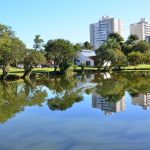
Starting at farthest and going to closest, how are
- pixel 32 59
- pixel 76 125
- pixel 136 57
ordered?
pixel 136 57 → pixel 32 59 → pixel 76 125

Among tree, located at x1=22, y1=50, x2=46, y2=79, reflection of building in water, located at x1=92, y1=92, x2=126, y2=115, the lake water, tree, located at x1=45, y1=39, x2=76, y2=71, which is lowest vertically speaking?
the lake water

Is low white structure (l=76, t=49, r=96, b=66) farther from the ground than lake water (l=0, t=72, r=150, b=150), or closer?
farther from the ground

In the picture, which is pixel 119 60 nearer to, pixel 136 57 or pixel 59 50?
pixel 136 57

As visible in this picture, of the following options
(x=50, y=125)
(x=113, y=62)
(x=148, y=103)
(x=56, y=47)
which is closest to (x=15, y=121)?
(x=50, y=125)

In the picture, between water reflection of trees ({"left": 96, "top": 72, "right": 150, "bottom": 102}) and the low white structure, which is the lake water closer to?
water reflection of trees ({"left": 96, "top": 72, "right": 150, "bottom": 102})

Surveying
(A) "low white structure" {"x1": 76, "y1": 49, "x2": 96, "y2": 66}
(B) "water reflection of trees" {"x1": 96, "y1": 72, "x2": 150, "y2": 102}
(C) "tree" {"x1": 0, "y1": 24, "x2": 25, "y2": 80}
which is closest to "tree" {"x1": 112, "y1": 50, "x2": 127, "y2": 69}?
(A) "low white structure" {"x1": 76, "y1": 49, "x2": 96, "y2": 66}

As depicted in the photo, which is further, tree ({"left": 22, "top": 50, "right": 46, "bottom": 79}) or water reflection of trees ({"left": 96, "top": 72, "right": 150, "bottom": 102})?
tree ({"left": 22, "top": 50, "right": 46, "bottom": 79})

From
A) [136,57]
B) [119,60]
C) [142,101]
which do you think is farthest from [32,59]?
[136,57]

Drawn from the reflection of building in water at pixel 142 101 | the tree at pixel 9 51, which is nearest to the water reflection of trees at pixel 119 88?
the reflection of building in water at pixel 142 101

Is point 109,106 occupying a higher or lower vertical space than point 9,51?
lower

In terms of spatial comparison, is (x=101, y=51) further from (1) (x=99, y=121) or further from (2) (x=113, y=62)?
(1) (x=99, y=121)

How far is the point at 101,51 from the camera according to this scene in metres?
87.4

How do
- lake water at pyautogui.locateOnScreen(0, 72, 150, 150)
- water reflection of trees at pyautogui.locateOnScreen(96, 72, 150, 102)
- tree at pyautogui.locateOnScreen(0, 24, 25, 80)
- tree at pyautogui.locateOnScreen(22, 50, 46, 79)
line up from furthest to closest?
tree at pyautogui.locateOnScreen(22, 50, 46, 79) < tree at pyautogui.locateOnScreen(0, 24, 25, 80) < water reflection of trees at pyautogui.locateOnScreen(96, 72, 150, 102) < lake water at pyautogui.locateOnScreen(0, 72, 150, 150)

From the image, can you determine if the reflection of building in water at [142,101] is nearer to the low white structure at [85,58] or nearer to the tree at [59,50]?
the tree at [59,50]
